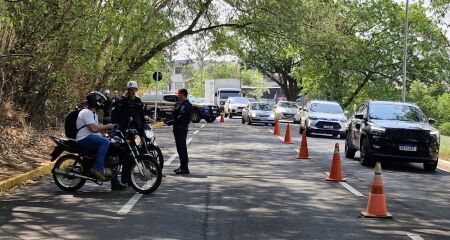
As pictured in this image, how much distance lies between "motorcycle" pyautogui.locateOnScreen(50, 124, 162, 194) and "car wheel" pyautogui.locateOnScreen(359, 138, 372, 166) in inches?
273

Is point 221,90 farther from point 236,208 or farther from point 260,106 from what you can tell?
point 236,208

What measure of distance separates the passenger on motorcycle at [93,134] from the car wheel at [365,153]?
770 cm

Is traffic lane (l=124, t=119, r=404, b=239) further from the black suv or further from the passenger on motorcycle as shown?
the black suv

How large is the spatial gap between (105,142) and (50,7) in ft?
14.5

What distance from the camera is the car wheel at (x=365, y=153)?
15.6 m

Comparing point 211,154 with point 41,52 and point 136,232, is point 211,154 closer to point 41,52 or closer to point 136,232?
point 41,52

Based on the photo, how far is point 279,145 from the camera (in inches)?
859

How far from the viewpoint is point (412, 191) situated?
11.6m

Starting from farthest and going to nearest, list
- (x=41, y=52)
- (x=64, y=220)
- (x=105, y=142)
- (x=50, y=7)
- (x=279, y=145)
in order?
(x=279, y=145) → (x=41, y=52) → (x=50, y=7) → (x=105, y=142) → (x=64, y=220)

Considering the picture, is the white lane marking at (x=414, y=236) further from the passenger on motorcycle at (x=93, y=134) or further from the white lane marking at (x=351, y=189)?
the passenger on motorcycle at (x=93, y=134)

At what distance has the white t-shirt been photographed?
33.2ft

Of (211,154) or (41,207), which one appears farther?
(211,154)

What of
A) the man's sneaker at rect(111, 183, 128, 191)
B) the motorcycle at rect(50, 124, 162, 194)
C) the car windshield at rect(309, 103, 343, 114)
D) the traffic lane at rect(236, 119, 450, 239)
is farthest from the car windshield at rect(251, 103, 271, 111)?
the motorcycle at rect(50, 124, 162, 194)

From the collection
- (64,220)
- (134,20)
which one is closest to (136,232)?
(64,220)
